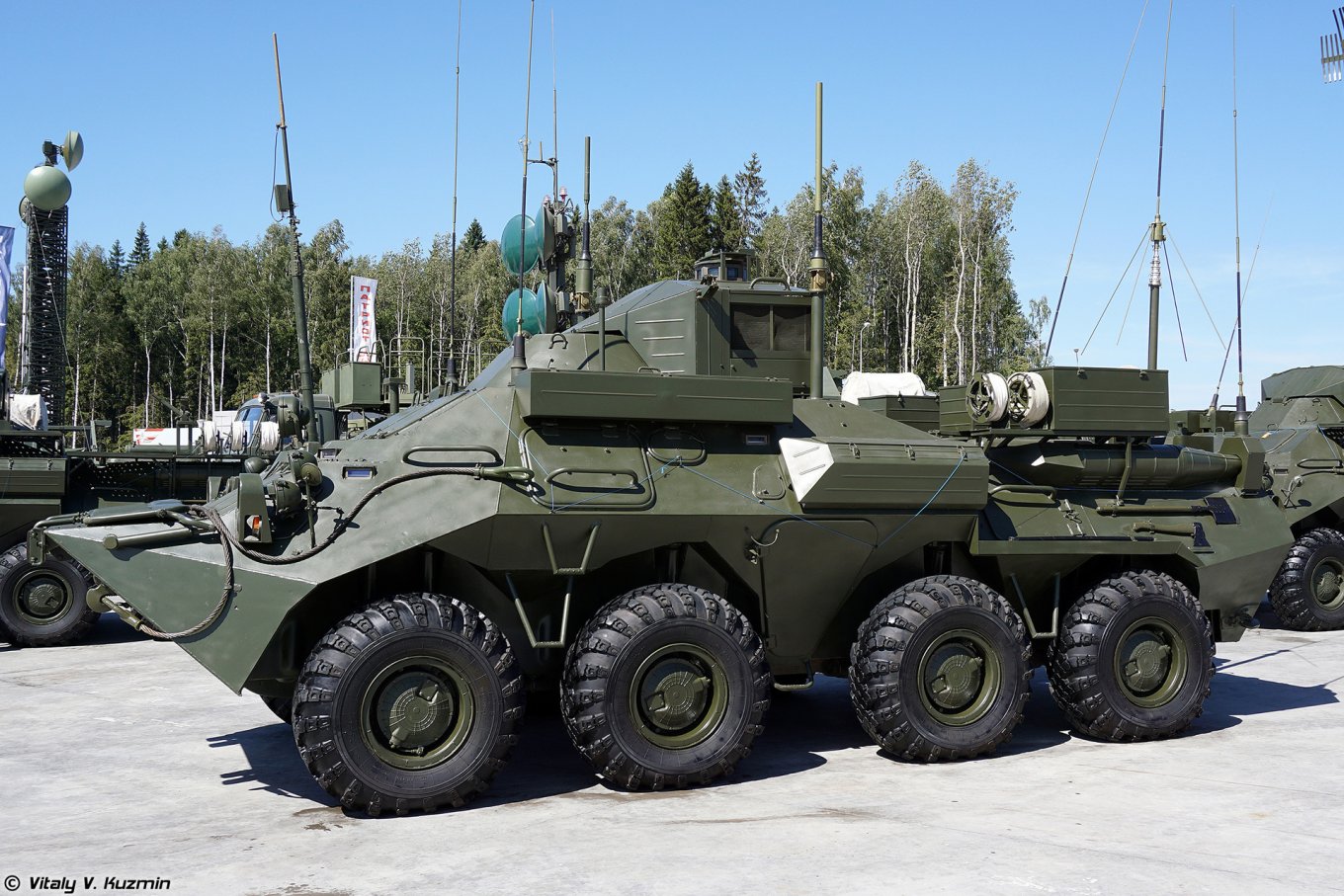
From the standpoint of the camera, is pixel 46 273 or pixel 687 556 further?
pixel 46 273

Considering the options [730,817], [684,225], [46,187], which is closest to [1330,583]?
[730,817]

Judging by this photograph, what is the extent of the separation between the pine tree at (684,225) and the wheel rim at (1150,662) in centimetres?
4260

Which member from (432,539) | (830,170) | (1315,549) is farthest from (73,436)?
(830,170)

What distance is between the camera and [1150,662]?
852cm

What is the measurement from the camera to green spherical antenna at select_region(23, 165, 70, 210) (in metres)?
23.8

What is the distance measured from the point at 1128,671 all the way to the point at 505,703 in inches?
170

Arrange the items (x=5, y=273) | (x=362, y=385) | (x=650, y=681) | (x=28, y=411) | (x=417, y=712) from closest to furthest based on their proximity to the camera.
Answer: (x=417, y=712) → (x=650, y=681) → (x=28, y=411) → (x=362, y=385) → (x=5, y=273)

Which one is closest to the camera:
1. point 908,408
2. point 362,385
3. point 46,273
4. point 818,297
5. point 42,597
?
point 818,297

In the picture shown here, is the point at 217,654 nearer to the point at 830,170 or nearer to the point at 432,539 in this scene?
the point at 432,539

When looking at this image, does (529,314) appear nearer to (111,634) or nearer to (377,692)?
(377,692)

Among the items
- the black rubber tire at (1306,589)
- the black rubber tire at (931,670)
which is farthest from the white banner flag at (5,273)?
the black rubber tire at (1306,589)

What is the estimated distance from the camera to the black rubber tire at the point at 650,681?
6914 mm

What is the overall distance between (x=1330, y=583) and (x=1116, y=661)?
8071 mm

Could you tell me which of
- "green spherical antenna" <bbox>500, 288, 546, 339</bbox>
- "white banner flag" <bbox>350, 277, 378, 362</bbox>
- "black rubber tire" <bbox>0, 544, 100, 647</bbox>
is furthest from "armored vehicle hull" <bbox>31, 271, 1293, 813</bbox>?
"white banner flag" <bbox>350, 277, 378, 362</bbox>
